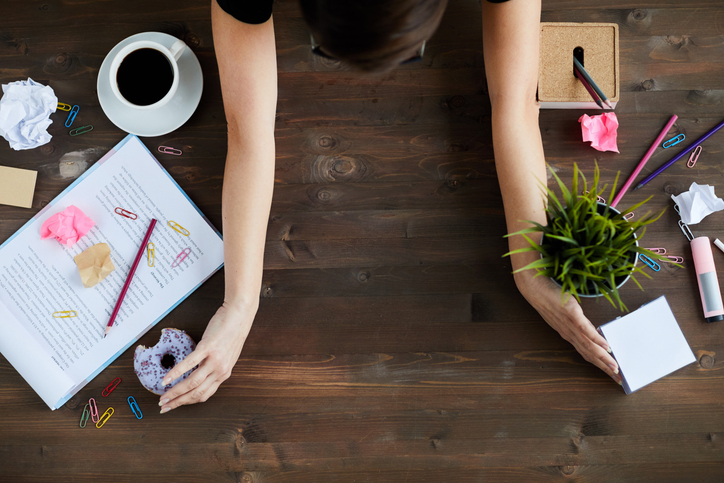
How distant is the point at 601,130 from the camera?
34.7 inches

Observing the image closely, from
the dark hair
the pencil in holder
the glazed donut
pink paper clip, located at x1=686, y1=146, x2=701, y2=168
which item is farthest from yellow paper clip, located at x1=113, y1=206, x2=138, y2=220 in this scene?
pink paper clip, located at x1=686, y1=146, x2=701, y2=168

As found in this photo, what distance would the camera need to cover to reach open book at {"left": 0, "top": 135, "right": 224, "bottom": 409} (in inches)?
34.0

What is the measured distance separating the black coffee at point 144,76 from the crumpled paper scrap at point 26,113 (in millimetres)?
194

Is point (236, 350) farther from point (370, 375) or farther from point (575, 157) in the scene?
point (575, 157)

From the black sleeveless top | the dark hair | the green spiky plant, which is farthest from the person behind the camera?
the black sleeveless top

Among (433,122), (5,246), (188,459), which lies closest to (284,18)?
(433,122)

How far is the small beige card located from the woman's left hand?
455mm

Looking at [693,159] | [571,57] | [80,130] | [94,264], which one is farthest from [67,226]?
[693,159]

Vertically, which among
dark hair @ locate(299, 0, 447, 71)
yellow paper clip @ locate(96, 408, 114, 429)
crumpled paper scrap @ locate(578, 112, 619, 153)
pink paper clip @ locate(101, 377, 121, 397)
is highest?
dark hair @ locate(299, 0, 447, 71)

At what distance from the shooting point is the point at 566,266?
0.62 metres

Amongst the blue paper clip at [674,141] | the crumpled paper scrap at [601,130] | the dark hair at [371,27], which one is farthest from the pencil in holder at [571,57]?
the dark hair at [371,27]

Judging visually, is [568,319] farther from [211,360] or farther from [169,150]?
[169,150]

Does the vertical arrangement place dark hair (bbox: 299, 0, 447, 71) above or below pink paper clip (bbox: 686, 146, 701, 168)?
above

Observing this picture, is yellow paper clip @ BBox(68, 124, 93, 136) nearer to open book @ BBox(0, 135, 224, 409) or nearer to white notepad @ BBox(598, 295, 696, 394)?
open book @ BBox(0, 135, 224, 409)
